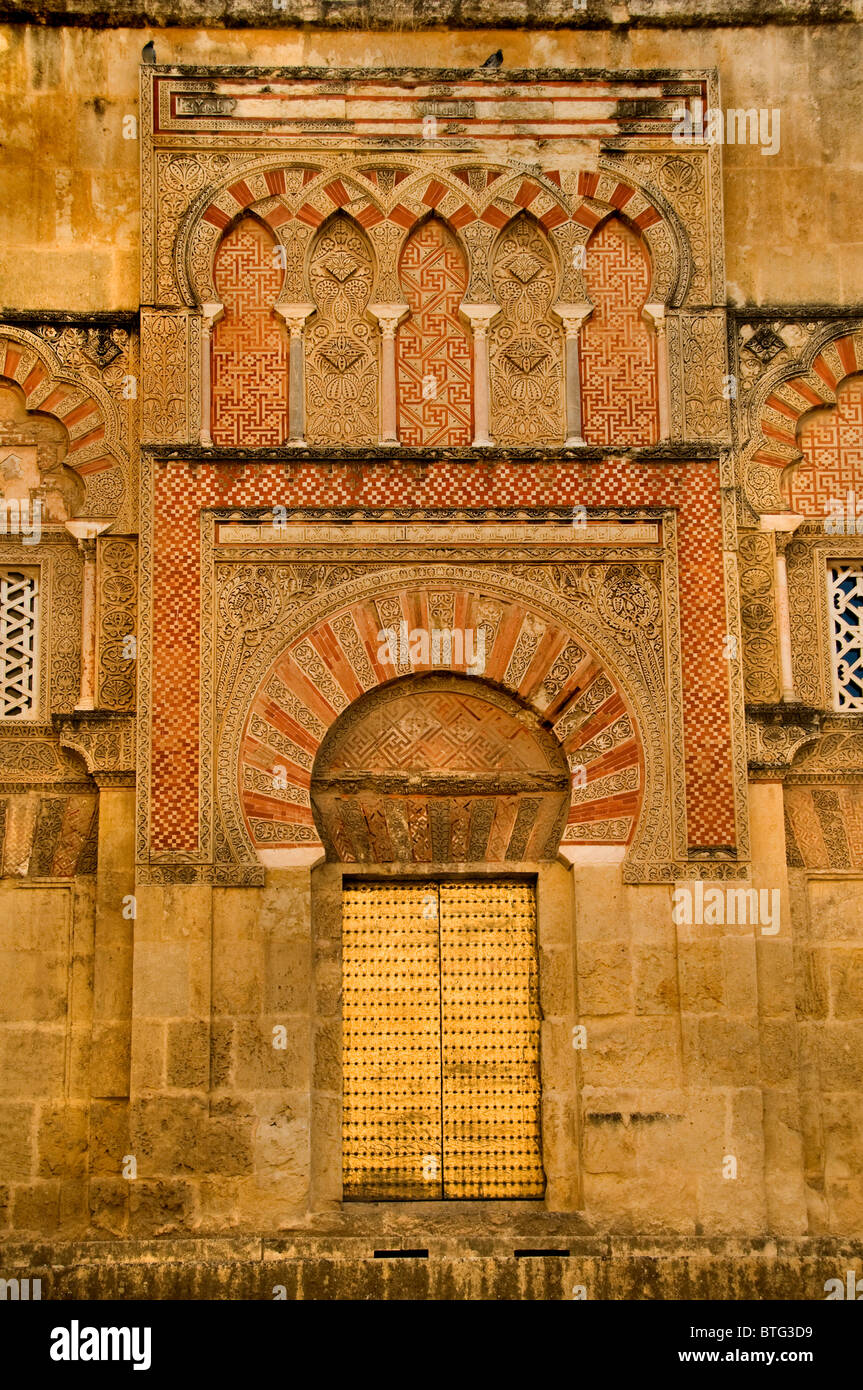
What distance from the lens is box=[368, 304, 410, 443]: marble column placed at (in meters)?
9.69

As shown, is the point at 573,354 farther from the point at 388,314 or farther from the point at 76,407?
the point at 76,407

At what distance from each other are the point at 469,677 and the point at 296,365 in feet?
6.17

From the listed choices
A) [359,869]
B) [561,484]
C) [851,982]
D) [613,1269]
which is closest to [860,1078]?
[851,982]

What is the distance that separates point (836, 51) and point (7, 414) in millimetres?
4929

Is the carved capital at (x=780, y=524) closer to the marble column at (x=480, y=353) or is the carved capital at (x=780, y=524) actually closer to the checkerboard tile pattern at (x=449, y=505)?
the checkerboard tile pattern at (x=449, y=505)

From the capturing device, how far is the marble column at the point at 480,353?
32.0ft

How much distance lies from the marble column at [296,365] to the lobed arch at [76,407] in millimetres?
927

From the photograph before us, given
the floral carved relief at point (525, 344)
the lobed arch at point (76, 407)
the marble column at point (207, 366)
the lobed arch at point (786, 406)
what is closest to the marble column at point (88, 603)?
the lobed arch at point (76, 407)

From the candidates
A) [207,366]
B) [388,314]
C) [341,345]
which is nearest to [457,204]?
[388,314]

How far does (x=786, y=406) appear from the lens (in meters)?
9.96

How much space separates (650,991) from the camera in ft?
30.2

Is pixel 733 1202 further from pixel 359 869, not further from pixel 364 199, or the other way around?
pixel 364 199

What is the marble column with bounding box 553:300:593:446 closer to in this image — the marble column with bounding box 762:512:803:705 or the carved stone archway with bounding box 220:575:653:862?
the carved stone archway with bounding box 220:575:653:862

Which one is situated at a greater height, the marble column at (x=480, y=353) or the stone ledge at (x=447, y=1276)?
the marble column at (x=480, y=353)
